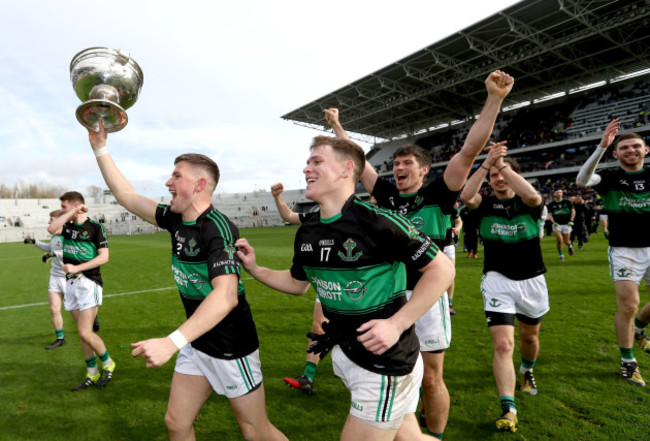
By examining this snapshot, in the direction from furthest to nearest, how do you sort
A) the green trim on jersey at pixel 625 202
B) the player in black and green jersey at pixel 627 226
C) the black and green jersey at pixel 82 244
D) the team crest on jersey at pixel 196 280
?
the black and green jersey at pixel 82 244 < the green trim on jersey at pixel 625 202 < the player in black and green jersey at pixel 627 226 < the team crest on jersey at pixel 196 280

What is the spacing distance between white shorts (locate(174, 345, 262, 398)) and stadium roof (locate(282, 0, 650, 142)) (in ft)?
97.8

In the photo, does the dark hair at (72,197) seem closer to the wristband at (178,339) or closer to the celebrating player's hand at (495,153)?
the wristband at (178,339)

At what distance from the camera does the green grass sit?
11.6 feet

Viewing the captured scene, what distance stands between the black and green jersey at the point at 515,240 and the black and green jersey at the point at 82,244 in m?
5.05

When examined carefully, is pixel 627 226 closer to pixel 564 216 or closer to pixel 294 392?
pixel 294 392

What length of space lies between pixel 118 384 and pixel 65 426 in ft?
2.93

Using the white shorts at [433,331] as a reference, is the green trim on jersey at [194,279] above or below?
above

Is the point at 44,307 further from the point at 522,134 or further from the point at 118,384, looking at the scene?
the point at 522,134

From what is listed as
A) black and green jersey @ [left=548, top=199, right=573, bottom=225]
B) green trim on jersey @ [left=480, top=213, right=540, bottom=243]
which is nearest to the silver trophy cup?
green trim on jersey @ [left=480, top=213, right=540, bottom=243]

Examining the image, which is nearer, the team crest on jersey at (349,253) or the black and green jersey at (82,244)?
the team crest on jersey at (349,253)

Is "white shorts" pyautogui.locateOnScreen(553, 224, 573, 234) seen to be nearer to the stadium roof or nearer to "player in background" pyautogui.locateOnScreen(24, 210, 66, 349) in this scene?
"player in background" pyautogui.locateOnScreen(24, 210, 66, 349)

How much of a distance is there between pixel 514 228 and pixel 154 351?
11.9 feet

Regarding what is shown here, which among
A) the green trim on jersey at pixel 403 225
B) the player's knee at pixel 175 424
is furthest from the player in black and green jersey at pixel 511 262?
the player's knee at pixel 175 424

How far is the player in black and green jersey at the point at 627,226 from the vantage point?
14.3 feet
